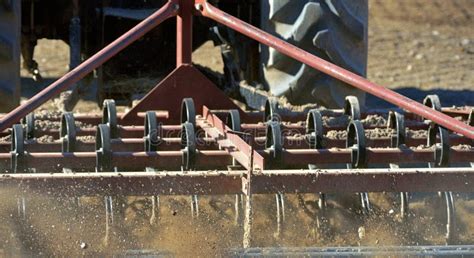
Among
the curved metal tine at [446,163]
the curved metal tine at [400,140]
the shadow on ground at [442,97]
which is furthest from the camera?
the shadow on ground at [442,97]

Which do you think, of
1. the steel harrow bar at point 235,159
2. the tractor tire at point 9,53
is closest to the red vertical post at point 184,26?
the steel harrow bar at point 235,159

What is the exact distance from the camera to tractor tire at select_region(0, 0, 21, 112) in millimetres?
5641

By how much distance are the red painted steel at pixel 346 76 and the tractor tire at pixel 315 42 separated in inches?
37.8

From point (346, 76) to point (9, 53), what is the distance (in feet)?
5.68

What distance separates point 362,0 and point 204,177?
2220 mm

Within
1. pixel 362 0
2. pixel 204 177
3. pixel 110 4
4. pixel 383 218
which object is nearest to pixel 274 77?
pixel 362 0

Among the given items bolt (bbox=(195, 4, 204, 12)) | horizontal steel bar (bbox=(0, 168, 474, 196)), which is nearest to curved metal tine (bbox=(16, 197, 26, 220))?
horizontal steel bar (bbox=(0, 168, 474, 196))

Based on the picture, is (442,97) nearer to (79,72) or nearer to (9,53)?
(9,53)

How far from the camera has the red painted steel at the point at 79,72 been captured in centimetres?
450

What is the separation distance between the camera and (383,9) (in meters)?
12.5

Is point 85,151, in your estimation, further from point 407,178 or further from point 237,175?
point 407,178

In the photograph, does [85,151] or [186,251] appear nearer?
[186,251]

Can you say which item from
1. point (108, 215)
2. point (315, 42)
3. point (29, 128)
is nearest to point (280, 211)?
point (108, 215)

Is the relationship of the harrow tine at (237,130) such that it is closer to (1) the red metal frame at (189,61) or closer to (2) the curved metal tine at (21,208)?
(1) the red metal frame at (189,61)
